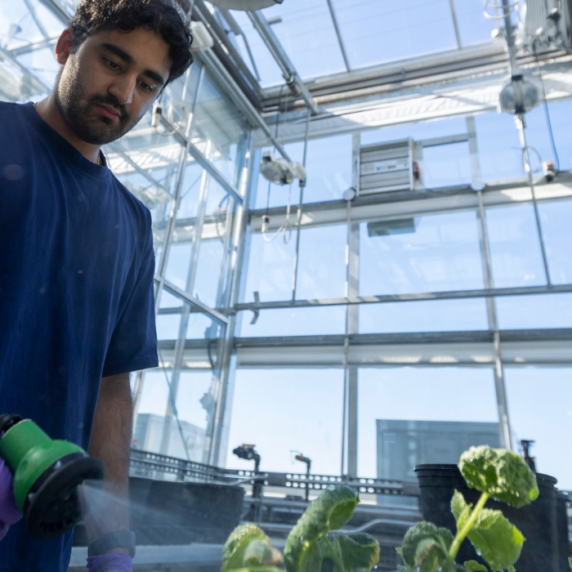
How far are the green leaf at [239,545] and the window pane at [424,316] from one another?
4.45 meters

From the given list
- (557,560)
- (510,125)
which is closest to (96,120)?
(557,560)

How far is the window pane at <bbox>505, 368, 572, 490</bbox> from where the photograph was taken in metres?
3.81

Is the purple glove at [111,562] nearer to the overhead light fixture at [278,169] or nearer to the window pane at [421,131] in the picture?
the overhead light fixture at [278,169]

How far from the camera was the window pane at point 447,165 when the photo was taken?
487 cm

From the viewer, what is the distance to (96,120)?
24.5 inches

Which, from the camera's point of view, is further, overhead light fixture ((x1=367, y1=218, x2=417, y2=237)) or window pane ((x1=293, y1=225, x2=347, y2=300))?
window pane ((x1=293, y1=225, x2=347, y2=300))

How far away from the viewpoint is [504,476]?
238mm

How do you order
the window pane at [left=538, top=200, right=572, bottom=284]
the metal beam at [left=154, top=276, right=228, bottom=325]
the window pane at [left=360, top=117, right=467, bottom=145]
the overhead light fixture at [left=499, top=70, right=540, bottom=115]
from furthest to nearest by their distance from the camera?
the window pane at [left=360, top=117, right=467, bottom=145] < the metal beam at [left=154, top=276, right=228, bottom=325] < the window pane at [left=538, top=200, right=572, bottom=284] < the overhead light fixture at [left=499, top=70, right=540, bottom=115]

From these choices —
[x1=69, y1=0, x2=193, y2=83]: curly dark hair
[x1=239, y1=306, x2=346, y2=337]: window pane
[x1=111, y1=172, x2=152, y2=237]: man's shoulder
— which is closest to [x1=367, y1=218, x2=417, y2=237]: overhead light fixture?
[x1=239, y1=306, x2=346, y2=337]: window pane

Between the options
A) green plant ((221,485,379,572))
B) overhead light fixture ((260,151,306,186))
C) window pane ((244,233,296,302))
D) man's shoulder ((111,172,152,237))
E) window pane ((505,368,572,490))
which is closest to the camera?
green plant ((221,485,379,572))

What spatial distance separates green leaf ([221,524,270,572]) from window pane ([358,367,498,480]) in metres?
4.18

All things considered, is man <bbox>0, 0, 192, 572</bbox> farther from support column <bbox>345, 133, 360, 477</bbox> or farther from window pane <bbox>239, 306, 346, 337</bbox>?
window pane <bbox>239, 306, 346, 337</bbox>

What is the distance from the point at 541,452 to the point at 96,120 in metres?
4.24

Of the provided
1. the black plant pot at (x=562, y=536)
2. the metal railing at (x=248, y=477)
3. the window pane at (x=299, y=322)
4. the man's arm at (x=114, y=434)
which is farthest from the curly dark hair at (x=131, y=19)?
the window pane at (x=299, y=322)
